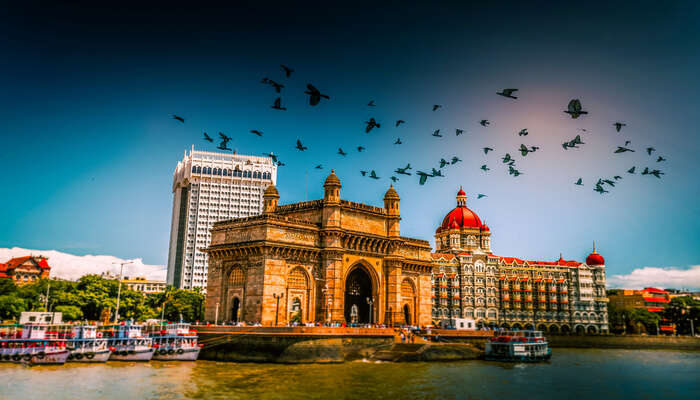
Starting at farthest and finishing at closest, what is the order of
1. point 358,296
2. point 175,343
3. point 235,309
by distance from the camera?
point 358,296, point 235,309, point 175,343

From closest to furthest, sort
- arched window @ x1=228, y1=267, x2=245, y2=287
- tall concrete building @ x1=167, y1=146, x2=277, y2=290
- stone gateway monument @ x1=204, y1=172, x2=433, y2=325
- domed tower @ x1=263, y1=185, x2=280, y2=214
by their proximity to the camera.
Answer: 1. stone gateway monument @ x1=204, y1=172, x2=433, y2=325
2. arched window @ x1=228, y1=267, x2=245, y2=287
3. domed tower @ x1=263, y1=185, x2=280, y2=214
4. tall concrete building @ x1=167, y1=146, x2=277, y2=290

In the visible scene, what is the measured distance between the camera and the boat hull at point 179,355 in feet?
178

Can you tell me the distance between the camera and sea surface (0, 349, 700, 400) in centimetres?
3622

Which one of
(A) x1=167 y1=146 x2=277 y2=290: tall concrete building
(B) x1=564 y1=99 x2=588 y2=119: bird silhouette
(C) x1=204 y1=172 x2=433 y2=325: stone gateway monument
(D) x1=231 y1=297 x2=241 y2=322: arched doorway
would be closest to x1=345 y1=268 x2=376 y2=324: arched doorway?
(C) x1=204 y1=172 x2=433 y2=325: stone gateway monument

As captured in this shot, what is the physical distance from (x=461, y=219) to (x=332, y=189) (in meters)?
72.6

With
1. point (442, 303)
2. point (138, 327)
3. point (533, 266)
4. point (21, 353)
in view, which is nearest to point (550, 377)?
point (138, 327)

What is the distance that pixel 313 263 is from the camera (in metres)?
66.3

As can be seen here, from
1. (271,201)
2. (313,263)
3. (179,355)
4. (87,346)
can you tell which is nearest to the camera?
(87,346)

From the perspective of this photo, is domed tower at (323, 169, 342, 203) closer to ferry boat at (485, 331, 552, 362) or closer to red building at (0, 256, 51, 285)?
ferry boat at (485, 331, 552, 362)

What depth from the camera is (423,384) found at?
42.1 metres

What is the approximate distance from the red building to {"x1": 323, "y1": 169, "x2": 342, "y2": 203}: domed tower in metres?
94.7

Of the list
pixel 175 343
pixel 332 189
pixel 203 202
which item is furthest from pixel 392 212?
pixel 203 202

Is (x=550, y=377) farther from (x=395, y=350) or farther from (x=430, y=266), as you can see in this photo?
(x=430, y=266)

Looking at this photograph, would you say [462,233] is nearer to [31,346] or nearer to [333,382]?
[333,382]
